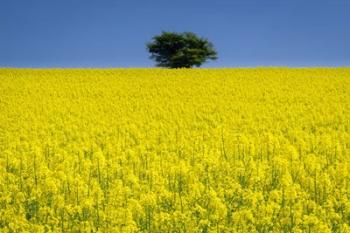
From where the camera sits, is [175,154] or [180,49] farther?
[180,49]

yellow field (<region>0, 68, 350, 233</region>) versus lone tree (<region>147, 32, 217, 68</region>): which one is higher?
lone tree (<region>147, 32, 217, 68</region>)

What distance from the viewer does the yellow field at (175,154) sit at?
8.91m

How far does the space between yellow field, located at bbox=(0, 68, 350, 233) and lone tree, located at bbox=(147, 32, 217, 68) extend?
93.8 ft

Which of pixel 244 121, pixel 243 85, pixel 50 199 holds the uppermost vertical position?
pixel 243 85

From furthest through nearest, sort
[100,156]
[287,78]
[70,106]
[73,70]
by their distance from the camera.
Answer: [73,70] → [287,78] → [70,106] → [100,156]

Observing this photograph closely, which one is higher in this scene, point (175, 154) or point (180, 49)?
point (180, 49)

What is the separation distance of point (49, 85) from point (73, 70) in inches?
234

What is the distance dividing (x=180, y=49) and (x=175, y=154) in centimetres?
4839

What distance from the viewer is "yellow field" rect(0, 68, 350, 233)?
891 cm

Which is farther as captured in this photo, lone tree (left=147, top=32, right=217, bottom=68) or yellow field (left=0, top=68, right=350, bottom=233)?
lone tree (left=147, top=32, right=217, bottom=68)

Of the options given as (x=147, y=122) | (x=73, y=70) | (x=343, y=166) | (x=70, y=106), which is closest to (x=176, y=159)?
(x=343, y=166)

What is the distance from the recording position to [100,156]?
13.1m

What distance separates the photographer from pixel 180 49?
61.7 metres

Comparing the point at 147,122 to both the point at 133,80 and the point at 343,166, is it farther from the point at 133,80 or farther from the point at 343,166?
the point at 133,80
